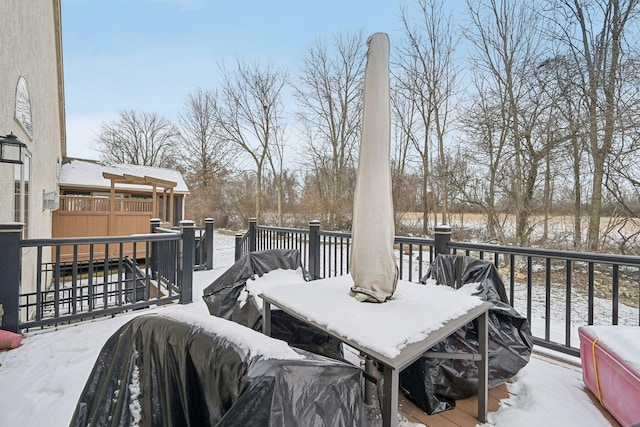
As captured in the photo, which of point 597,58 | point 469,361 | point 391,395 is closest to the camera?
point 391,395

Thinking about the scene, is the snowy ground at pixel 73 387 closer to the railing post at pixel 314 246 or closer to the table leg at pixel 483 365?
the table leg at pixel 483 365

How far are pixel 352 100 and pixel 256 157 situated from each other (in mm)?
5161

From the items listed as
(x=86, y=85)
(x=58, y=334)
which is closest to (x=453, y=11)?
(x=58, y=334)

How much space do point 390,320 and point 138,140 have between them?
26.9 meters

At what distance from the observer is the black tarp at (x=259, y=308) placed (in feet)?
7.30

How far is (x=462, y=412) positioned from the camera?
182 centimetres

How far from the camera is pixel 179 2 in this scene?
8203mm

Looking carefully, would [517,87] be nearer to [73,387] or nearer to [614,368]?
[614,368]

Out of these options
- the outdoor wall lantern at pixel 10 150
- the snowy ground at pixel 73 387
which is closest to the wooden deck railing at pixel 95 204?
the outdoor wall lantern at pixel 10 150

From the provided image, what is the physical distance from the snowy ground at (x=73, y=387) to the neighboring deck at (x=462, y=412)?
0.13ft

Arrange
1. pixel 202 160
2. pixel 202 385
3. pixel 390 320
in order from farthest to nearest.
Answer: pixel 202 160
pixel 390 320
pixel 202 385

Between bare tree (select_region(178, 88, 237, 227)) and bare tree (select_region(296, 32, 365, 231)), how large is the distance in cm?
592

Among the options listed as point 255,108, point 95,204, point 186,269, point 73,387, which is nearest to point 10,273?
point 73,387

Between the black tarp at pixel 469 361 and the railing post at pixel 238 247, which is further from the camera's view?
the railing post at pixel 238 247
